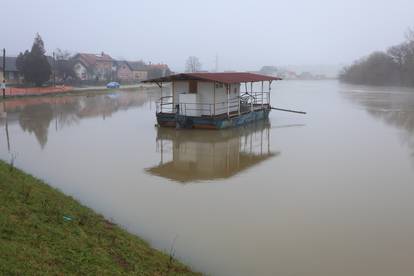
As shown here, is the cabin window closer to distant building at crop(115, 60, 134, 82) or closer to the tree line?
the tree line

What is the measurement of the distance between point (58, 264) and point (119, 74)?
83186 mm

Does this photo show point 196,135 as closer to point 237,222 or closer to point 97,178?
point 97,178

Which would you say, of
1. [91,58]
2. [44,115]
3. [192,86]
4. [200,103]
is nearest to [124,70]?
[91,58]

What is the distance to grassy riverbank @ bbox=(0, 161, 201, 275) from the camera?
4871 millimetres

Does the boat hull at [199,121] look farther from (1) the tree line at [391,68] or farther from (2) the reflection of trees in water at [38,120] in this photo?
(1) the tree line at [391,68]

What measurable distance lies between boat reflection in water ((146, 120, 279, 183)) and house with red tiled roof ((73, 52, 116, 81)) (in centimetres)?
5590

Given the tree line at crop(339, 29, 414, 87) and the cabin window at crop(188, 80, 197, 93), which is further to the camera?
the tree line at crop(339, 29, 414, 87)

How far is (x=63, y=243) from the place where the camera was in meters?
5.66

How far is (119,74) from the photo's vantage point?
85562 millimetres

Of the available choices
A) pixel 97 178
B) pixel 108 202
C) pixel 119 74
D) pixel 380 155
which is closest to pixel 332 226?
pixel 108 202

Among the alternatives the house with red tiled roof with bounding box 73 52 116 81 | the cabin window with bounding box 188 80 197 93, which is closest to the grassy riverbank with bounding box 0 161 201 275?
the cabin window with bounding box 188 80 197 93

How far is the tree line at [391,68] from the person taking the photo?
7038cm

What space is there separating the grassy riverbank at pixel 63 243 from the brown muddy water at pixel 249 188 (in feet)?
2.37

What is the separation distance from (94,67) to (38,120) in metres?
58.0
